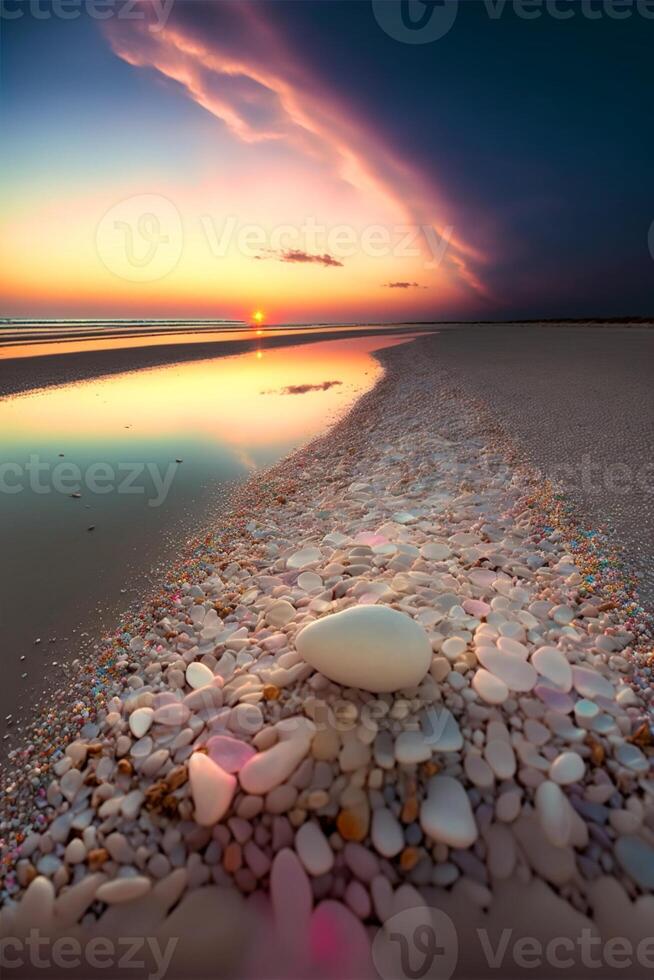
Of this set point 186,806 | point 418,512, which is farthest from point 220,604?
point 418,512

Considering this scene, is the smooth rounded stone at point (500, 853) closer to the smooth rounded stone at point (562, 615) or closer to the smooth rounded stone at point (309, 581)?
the smooth rounded stone at point (562, 615)

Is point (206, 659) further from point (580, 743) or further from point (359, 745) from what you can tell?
point (580, 743)

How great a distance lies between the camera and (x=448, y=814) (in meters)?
1.59

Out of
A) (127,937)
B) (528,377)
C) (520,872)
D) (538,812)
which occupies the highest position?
(528,377)

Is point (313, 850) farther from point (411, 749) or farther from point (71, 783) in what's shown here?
point (71, 783)

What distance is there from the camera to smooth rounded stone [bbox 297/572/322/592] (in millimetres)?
2927

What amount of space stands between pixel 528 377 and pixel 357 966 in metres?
10.1

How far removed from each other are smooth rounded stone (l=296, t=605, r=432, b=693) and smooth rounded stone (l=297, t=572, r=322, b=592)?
85cm

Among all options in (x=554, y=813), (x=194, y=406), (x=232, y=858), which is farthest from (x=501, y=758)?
(x=194, y=406)

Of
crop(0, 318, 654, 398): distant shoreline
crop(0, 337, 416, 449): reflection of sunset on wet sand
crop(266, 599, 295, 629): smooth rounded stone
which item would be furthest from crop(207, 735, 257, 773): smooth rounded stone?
crop(0, 318, 654, 398): distant shoreline

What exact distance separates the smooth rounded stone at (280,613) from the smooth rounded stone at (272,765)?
0.85m

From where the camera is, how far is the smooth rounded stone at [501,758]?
171cm

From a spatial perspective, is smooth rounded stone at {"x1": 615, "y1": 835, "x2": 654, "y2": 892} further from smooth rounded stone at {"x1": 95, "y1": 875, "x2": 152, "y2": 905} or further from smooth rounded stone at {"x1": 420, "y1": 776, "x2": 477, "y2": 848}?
smooth rounded stone at {"x1": 95, "y1": 875, "x2": 152, "y2": 905}

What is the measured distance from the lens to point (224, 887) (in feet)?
5.13
